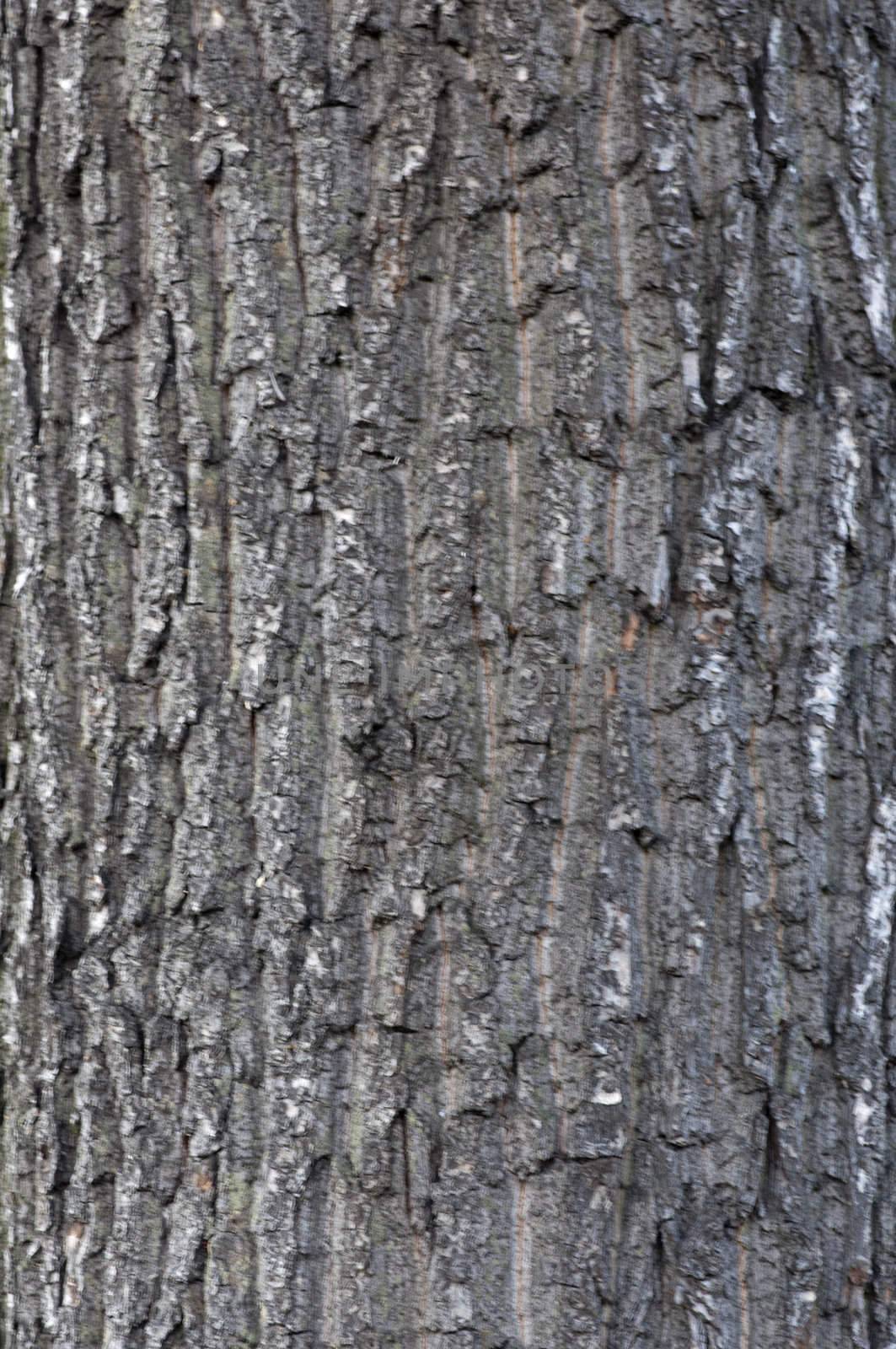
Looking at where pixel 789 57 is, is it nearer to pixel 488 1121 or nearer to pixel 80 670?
pixel 80 670

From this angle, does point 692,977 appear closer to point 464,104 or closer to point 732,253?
point 732,253

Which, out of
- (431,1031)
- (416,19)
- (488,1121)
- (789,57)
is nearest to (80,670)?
(431,1031)

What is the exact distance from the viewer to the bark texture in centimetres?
136

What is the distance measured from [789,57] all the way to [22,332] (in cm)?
103

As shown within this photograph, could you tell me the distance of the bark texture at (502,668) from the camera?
1357 mm

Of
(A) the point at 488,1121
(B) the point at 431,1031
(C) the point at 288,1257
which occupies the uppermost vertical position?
(B) the point at 431,1031

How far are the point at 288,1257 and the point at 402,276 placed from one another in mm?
1170

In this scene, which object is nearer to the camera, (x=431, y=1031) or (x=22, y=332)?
(x=431, y=1031)

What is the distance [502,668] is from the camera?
1366 mm

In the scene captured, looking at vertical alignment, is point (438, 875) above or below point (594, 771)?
below

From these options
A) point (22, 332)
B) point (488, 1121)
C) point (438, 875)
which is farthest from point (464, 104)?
point (488, 1121)

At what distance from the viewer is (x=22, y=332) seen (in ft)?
5.04

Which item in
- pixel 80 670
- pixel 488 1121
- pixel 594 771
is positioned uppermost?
pixel 80 670

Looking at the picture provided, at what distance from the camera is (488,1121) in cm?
136
